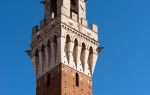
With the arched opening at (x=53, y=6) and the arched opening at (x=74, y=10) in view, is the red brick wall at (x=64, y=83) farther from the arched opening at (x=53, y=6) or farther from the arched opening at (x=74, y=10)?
the arched opening at (x=53, y=6)

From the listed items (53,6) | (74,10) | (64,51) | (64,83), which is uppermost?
(53,6)

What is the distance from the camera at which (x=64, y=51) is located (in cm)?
3844

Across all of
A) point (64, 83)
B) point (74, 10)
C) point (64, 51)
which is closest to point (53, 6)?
point (74, 10)

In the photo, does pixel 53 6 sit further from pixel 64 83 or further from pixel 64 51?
pixel 64 83

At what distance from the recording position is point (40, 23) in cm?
4172

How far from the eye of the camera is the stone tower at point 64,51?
123 feet

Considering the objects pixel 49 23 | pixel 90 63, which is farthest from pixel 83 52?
pixel 49 23

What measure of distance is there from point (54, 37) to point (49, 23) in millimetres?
1824

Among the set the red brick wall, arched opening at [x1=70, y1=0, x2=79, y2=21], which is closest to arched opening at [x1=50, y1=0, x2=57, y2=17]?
arched opening at [x1=70, y1=0, x2=79, y2=21]

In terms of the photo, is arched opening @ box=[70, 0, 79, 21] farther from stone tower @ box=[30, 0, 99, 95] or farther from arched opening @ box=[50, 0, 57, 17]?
arched opening @ box=[50, 0, 57, 17]

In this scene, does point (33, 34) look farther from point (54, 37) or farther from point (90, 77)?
point (90, 77)

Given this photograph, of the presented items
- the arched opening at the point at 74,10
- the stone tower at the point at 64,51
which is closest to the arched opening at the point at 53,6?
the stone tower at the point at 64,51

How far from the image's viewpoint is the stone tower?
123 feet

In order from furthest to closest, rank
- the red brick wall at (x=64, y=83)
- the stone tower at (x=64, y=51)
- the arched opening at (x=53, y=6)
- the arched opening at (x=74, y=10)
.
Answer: the arched opening at (x=53, y=6) < the arched opening at (x=74, y=10) < the stone tower at (x=64, y=51) < the red brick wall at (x=64, y=83)
